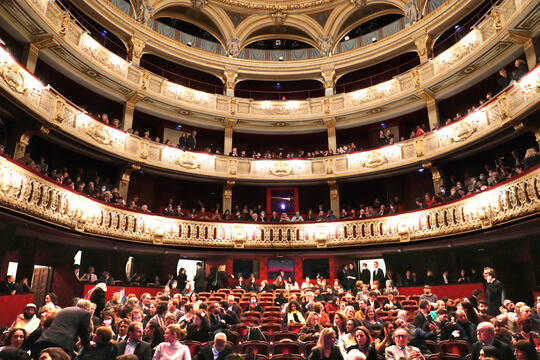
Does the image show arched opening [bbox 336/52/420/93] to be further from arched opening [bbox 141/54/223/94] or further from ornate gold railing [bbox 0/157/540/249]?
ornate gold railing [bbox 0/157/540/249]

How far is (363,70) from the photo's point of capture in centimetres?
2139

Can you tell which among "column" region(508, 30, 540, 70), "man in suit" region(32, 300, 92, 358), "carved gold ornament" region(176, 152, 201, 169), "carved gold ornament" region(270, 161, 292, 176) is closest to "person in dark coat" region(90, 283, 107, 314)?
"man in suit" region(32, 300, 92, 358)

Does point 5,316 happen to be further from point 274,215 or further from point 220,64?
point 220,64

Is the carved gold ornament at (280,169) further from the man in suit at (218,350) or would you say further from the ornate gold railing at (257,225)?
the man in suit at (218,350)

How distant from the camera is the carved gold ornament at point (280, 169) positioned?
739 inches

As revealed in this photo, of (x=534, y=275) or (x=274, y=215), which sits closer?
(x=534, y=275)

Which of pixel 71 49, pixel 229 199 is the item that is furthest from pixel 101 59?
pixel 229 199

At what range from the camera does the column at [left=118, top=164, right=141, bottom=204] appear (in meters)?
16.3

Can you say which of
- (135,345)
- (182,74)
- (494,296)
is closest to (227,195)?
(182,74)

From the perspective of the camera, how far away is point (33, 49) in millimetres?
13172

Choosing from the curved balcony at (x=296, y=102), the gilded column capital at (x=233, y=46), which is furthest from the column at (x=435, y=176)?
the gilded column capital at (x=233, y=46)

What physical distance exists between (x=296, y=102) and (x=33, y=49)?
1171cm

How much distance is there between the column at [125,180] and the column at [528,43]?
14588mm

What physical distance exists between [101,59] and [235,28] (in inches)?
330
